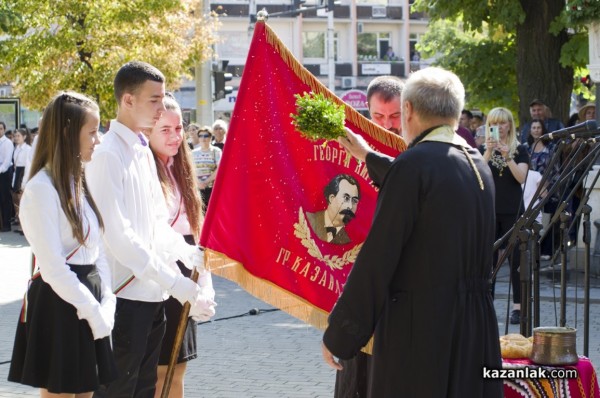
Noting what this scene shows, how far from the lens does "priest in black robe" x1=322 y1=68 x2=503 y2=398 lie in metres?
3.99

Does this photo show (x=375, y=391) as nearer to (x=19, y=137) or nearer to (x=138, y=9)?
(x=19, y=137)

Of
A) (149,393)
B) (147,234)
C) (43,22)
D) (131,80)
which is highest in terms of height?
(43,22)

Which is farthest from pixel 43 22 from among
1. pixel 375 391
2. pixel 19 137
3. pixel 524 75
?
pixel 375 391

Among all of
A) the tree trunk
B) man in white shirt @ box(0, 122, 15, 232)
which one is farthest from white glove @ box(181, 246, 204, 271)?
man in white shirt @ box(0, 122, 15, 232)

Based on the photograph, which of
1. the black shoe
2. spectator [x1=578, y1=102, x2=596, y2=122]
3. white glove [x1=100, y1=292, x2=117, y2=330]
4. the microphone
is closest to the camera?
white glove [x1=100, y1=292, x2=117, y2=330]

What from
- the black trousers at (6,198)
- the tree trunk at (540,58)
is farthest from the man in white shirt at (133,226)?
the black trousers at (6,198)

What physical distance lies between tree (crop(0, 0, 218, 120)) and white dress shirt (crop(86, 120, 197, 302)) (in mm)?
20599

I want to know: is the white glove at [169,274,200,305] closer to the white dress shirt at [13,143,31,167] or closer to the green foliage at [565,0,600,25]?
the green foliage at [565,0,600,25]

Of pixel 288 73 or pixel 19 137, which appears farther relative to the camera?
pixel 19 137

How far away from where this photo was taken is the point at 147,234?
5.24 meters

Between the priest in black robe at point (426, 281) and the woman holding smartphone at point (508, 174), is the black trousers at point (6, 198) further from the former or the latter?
the priest in black robe at point (426, 281)

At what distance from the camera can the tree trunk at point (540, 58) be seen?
55.7ft

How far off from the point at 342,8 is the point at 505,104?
4171cm

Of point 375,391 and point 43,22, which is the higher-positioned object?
point 43,22
